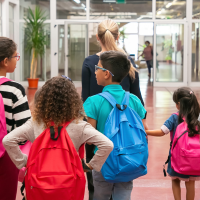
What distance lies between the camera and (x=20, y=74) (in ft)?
42.9

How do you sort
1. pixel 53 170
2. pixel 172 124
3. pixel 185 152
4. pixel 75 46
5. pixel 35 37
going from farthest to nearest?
pixel 75 46
pixel 35 37
pixel 172 124
pixel 185 152
pixel 53 170

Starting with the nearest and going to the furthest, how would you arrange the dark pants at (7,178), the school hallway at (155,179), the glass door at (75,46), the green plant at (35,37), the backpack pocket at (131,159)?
the backpack pocket at (131,159) < the dark pants at (7,178) < the school hallway at (155,179) < the green plant at (35,37) < the glass door at (75,46)

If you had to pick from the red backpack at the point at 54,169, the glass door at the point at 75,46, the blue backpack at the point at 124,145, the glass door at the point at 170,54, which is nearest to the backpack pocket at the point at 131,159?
the blue backpack at the point at 124,145

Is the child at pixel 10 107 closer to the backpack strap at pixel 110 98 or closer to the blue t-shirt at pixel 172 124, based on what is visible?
the backpack strap at pixel 110 98

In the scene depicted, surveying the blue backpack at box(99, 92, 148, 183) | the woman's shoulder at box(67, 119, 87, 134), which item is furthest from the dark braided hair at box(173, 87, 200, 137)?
the woman's shoulder at box(67, 119, 87, 134)

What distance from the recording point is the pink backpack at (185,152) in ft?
7.31

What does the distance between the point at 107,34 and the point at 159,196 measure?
1.46m

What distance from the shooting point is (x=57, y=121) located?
1553 mm

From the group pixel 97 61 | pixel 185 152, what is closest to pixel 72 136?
pixel 97 61

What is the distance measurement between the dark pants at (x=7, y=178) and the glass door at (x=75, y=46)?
10.6 m

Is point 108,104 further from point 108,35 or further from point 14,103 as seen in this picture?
point 108,35

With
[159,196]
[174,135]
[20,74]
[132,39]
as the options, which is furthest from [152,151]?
[132,39]

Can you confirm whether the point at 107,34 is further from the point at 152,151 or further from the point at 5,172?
the point at 152,151

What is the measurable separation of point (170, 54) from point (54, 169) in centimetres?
1180
